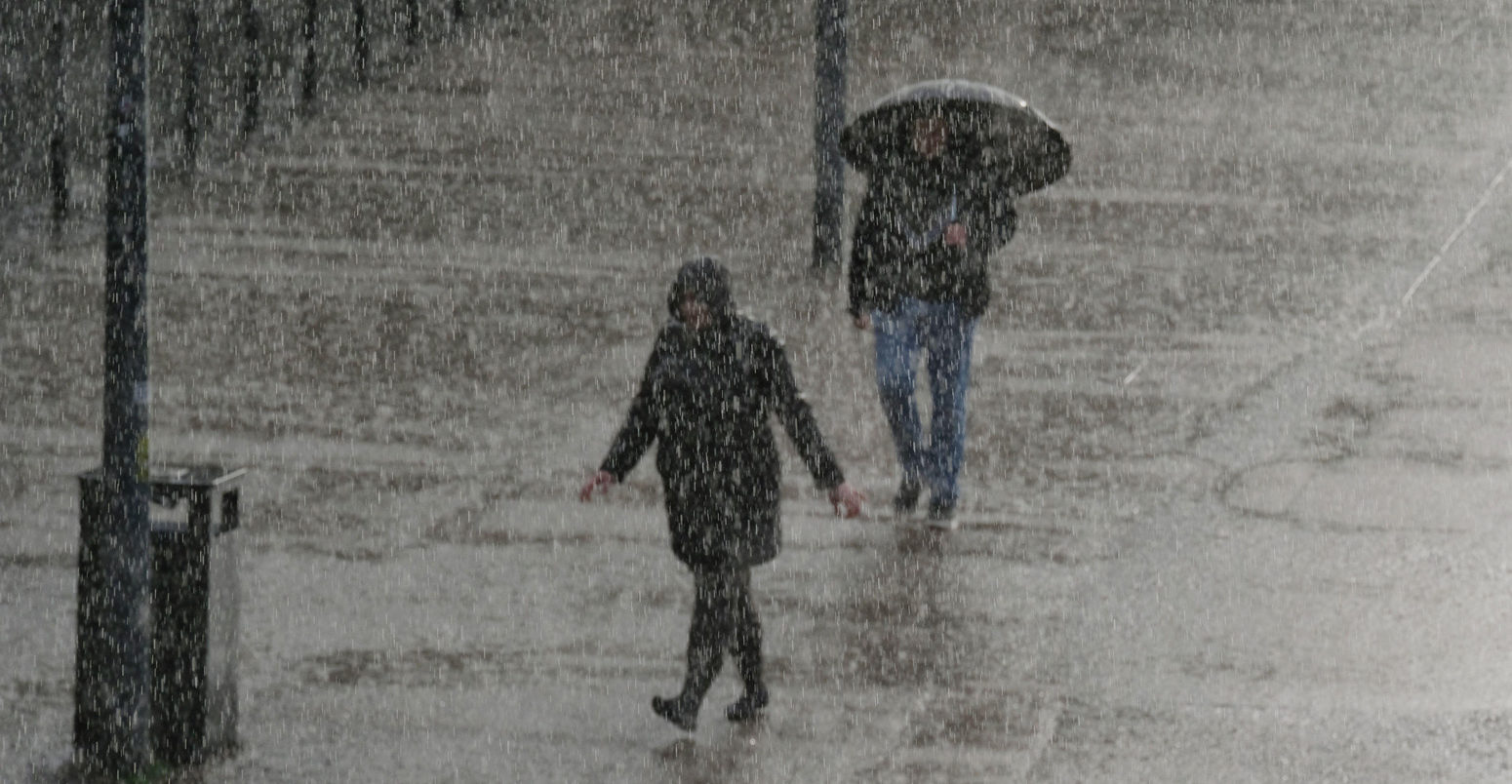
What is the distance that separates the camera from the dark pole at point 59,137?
17531mm

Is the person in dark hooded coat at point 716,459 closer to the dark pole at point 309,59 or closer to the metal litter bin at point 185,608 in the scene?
the metal litter bin at point 185,608

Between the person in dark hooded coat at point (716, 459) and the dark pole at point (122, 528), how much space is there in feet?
4.26

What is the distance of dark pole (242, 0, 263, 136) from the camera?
65.1 ft

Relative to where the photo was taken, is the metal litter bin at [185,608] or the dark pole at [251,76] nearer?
the metal litter bin at [185,608]

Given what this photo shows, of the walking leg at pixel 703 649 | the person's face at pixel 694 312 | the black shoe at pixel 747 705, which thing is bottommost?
the black shoe at pixel 747 705

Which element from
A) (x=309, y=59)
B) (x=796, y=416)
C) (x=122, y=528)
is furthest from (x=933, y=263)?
(x=309, y=59)

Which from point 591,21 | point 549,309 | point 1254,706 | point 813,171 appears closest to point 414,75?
point 591,21

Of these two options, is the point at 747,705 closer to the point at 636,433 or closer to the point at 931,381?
the point at 636,433

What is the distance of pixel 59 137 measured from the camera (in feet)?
58.7

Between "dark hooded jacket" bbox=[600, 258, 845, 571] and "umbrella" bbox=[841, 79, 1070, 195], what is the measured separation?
9.45ft

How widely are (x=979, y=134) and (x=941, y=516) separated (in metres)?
1.53

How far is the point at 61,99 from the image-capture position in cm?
1800

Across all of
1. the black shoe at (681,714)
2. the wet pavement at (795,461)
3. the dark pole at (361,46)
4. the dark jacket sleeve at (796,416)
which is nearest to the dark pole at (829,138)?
the wet pavement at (795,461)

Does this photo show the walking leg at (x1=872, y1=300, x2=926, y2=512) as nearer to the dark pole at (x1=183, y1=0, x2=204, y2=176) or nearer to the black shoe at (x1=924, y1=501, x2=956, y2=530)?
the black shoe at (x1=924, y1=501, x2=956, y2=530)
